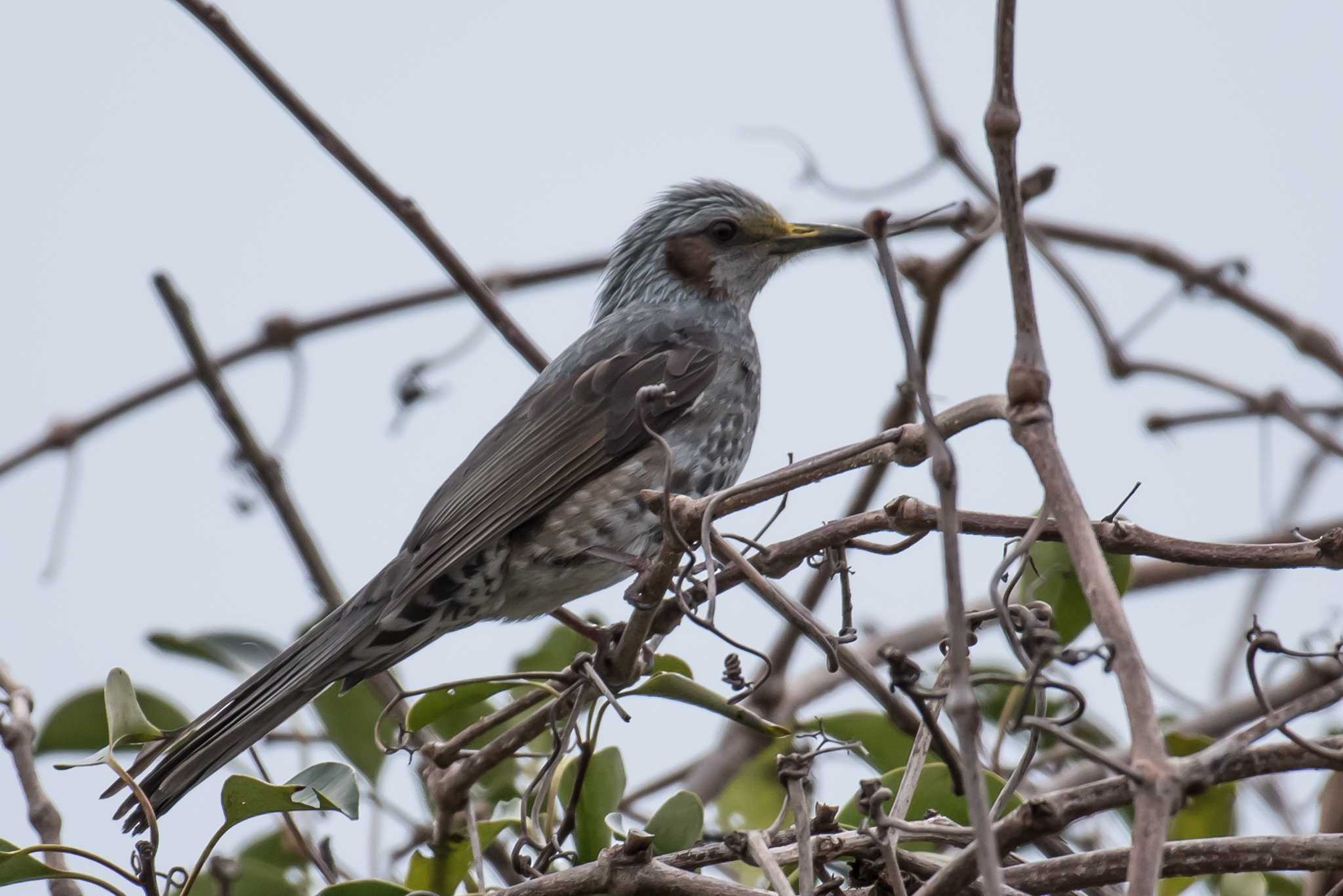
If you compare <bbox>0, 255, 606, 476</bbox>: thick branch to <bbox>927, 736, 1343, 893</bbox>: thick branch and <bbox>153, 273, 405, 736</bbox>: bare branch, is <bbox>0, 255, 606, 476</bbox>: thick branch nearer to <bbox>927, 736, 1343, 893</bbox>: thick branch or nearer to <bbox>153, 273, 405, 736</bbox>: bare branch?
<bbox>153, 273, 405, 736</bbox>: bare branch

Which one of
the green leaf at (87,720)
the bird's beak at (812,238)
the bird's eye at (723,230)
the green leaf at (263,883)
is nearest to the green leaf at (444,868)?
the green leaf at (263,883)

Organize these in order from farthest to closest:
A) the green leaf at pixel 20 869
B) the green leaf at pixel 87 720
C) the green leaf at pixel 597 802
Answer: the green leaf at pixel 87 720 → the green leaf at pixel 597 802 → the green leaf at pixel 20 869

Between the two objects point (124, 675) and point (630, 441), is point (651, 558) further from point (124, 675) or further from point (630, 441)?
point (124, 675)

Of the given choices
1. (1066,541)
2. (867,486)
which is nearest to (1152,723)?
(1066,541)

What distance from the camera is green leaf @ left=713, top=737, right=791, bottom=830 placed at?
3486 mm

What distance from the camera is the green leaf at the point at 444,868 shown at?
10.0 ft

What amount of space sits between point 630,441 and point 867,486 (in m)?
0.75

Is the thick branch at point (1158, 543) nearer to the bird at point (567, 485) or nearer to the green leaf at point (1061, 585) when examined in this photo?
the green leaf at point (1061, 585)

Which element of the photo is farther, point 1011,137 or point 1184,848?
point 1184,848

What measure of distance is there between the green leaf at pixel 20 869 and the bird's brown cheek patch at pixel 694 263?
3.68 meters

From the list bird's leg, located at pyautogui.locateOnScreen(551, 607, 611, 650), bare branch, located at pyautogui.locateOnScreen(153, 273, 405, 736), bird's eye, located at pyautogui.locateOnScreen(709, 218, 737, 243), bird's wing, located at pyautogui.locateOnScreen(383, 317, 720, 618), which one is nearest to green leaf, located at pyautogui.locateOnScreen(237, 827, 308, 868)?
bare branch, located at pyautogui.locateOnScreen(153, 273, 405, 736)

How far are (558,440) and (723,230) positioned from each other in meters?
1.52

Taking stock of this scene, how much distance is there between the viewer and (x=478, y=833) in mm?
2949

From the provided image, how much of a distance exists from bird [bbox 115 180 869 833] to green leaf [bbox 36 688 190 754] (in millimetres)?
209
